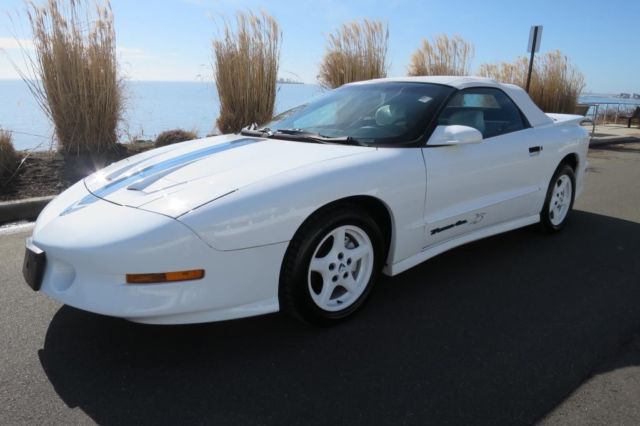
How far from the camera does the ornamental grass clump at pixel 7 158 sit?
18.1ft

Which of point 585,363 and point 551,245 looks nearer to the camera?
point 585,363

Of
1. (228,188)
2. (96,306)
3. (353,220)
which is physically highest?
(228,188)

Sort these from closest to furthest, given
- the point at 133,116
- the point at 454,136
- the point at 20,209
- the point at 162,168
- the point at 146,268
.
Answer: the point at 146,268
the point at 162,168
the point at 454,136
the point at 20,209
the point at 133,116

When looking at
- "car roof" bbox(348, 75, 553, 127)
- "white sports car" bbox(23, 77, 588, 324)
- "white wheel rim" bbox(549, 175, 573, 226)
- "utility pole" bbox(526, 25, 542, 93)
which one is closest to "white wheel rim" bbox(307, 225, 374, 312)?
"white sports car" bbox(23, 77, 588, 324)

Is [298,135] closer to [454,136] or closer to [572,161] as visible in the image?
[454,136]

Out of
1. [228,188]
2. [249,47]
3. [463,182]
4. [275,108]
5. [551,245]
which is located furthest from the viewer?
[275,108]

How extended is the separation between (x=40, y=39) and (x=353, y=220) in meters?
5.50

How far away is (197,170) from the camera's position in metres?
2.63

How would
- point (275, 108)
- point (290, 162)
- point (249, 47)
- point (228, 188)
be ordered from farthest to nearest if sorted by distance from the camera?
point (275, 108) → point (249, 47) → point (290, 162) → point (228, 188)

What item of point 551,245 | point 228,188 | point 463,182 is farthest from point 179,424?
point 551,245

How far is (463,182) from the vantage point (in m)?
3.16

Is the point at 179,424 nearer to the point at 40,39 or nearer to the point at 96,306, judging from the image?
the point at 96,306

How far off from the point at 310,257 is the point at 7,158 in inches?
189

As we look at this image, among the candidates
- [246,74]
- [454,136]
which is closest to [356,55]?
[246,74]
